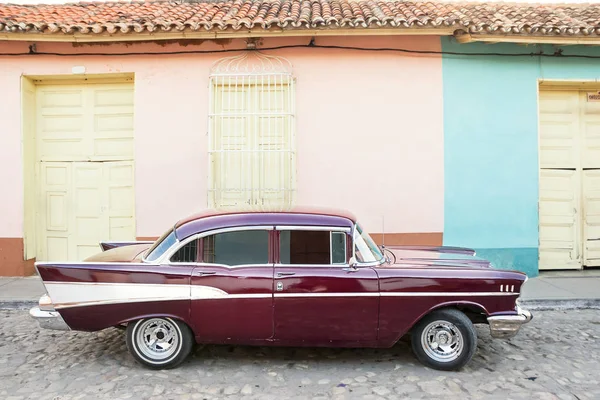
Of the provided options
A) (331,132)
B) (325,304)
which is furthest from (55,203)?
(325,304)

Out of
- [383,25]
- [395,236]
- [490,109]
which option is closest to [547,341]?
[395,236]

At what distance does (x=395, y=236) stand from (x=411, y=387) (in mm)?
3829

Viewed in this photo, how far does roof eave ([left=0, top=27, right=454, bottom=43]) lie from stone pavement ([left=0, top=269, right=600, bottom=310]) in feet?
12.4

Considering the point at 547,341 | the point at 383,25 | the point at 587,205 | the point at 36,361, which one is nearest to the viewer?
the point at 36,361

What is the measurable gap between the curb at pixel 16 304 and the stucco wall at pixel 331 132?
1784 mm

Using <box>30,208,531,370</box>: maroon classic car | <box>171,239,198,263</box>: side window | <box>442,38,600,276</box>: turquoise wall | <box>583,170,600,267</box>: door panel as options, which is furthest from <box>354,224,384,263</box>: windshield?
<box>583,170,600,267</box>: door panel

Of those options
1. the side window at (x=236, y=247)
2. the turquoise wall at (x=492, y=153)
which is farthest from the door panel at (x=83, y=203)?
the turquoise wall at (x=492, y=153)

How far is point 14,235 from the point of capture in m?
7.40

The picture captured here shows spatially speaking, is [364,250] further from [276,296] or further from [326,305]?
[276,296]

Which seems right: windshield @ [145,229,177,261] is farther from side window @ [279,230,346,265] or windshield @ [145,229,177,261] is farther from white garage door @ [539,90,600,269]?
white garage door @ [539,90,600,269]

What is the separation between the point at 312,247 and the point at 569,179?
592 centimetres

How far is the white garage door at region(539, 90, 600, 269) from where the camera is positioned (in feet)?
25.5

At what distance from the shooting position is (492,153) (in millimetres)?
7375

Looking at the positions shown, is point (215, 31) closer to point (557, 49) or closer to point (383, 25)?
point (383, 25)
